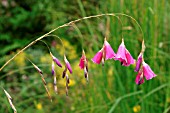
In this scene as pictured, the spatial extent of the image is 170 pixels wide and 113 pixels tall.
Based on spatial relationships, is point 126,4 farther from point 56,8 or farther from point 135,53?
point 56,8

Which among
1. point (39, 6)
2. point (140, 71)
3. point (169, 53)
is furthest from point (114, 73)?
point (39, 6)

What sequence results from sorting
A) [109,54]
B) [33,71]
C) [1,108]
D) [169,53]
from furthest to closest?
[33,71] → [1,108] → [169,53] → [109,54]

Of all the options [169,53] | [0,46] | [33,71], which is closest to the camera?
[169,53]

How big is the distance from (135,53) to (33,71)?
7.01ft

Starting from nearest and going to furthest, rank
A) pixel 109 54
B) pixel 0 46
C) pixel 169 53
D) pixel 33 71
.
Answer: pixel 109 54
pixel 169 53
pixel 33 71
pixel 0 46

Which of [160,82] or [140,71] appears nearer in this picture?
[140,71]

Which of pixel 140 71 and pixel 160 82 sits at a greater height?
pixel 140 71

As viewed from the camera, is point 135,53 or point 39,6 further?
point 39,6

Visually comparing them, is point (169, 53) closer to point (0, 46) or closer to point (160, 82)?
point (160, 82)

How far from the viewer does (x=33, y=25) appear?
651 cm

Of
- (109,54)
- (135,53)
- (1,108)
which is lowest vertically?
(1,108)

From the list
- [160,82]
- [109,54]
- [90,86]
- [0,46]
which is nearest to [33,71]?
[0,46]

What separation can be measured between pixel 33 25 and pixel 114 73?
3.29 m

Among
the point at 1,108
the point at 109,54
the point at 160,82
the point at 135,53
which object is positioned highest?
the point at 109,54
